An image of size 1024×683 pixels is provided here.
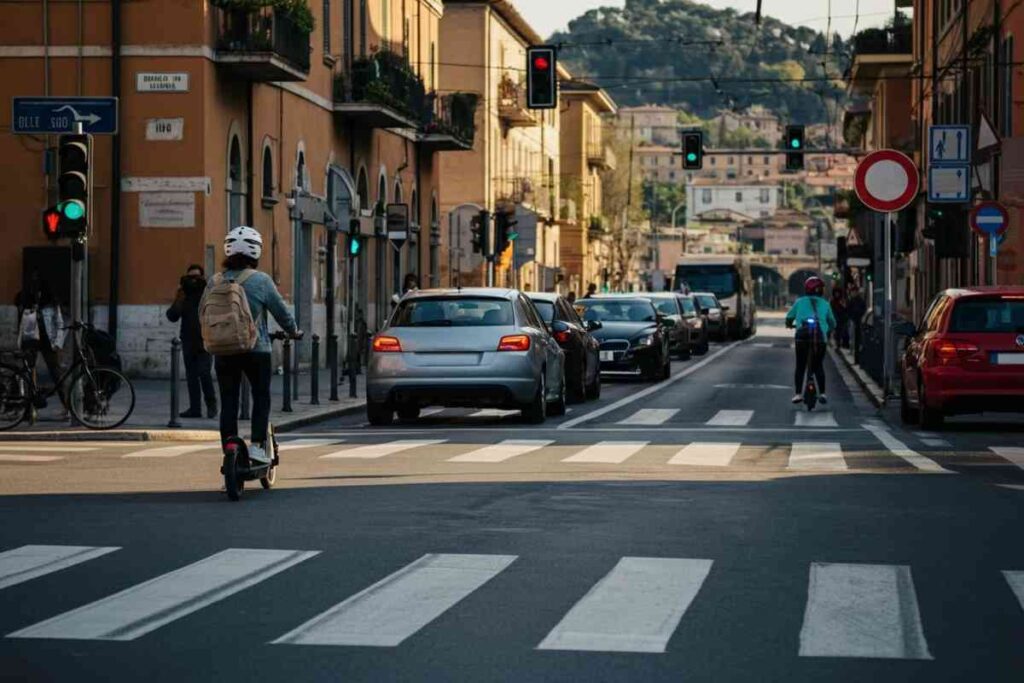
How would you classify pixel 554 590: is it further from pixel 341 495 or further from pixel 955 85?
pixel 955 85

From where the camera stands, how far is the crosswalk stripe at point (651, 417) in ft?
80.9

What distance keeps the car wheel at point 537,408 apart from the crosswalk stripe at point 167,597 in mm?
12864

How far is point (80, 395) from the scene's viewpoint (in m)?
21.6

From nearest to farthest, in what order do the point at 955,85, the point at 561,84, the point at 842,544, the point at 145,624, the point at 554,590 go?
the point at 145,624
the point at 554,590
the point at 842,544
the point at 955,85
the point at 561,84

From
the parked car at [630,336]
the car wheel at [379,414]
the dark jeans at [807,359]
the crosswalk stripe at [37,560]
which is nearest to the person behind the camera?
the crosswalk stripe at [37,560]

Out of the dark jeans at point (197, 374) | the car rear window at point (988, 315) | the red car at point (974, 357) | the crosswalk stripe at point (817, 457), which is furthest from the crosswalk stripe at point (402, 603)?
the dark jeans at point (197, 374)

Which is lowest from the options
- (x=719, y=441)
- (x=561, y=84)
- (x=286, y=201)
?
(x=719, y=441)

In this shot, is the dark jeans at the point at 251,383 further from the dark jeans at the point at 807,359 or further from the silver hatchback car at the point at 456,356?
the dark jeans at the point at 807,359

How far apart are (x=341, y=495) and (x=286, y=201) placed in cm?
2520

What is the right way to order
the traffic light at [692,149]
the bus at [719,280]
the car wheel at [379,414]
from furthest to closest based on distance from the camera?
the bus at [719,280] < the traffic light at [692,149] < the car wheel at [379,414]

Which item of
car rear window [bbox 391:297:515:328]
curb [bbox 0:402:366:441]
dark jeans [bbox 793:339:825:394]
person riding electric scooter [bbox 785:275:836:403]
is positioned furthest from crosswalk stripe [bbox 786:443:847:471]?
dark jeans [bbox 793:339:825:394]

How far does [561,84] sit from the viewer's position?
105 metres

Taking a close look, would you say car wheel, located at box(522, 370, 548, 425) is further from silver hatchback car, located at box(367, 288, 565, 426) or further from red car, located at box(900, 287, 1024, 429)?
red car, located at box(900, 287, 1024, 429)

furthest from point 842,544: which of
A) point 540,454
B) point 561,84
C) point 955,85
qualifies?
point 561,84
